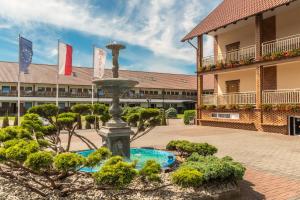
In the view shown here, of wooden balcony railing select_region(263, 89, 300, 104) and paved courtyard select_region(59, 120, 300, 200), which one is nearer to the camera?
paved courtyard select_region(59, 120, 300, 200)

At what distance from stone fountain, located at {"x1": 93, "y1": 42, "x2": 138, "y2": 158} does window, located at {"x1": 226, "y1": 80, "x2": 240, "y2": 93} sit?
18046mm

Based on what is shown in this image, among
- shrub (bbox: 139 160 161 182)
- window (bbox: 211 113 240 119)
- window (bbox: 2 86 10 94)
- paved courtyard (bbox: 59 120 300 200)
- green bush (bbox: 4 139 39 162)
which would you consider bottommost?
paved courtyard (bbox: 59 120 300 200)

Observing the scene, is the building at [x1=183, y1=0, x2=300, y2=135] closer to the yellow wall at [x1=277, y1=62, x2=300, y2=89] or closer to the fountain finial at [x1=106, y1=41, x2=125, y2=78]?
the yellow wall at [x1=277, y1=62, x2=300, y2=89]

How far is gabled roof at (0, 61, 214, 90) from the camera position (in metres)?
48.0

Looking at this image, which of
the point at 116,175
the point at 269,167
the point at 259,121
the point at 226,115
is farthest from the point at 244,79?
the point at 116,175

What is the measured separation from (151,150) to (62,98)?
41.3 metres

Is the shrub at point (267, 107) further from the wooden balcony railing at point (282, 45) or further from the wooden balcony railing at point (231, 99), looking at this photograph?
the wooden balcony railing at point (282, 45)

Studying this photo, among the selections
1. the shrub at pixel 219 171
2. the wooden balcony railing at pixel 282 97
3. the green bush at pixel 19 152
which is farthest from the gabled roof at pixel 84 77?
the shrub at pixel 219 171

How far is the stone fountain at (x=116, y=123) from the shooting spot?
8.23 metres

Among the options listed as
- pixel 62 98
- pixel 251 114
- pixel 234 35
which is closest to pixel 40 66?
pixel 62 98

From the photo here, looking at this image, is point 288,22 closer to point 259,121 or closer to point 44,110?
point 259,121

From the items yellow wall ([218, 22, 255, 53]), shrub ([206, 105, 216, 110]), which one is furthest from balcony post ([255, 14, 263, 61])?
shrub ([206, 105, 216, 110])

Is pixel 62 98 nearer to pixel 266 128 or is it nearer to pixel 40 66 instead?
pixel 40 66

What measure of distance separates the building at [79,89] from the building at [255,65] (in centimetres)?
2066
